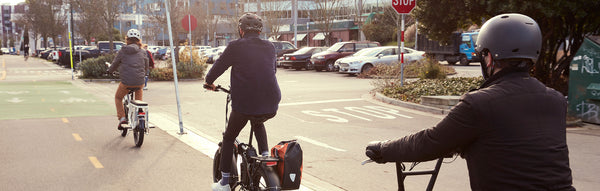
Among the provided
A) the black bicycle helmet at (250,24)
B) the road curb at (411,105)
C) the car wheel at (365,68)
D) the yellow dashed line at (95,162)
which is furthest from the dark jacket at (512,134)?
the car wheel at (365,68)

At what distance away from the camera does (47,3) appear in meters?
58.8

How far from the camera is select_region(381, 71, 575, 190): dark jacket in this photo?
6.51 ft

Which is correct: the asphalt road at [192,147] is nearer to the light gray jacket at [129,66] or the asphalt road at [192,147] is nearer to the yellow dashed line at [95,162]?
the yellow dashed line at [95,162]

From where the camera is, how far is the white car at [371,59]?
79.7ft

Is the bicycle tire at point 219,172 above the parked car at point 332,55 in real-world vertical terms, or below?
below

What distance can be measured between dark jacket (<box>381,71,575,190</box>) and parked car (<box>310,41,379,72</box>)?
1031 inches

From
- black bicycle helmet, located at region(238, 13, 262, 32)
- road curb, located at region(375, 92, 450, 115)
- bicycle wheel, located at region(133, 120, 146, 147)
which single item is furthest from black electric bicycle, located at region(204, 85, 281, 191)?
road curb, located at region(375, 92, 450, 115)

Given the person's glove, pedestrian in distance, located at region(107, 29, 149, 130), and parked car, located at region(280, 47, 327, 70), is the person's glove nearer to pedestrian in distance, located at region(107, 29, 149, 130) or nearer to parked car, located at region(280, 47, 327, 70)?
pedestrian in distance, located at region(107, 29, 149, 130)

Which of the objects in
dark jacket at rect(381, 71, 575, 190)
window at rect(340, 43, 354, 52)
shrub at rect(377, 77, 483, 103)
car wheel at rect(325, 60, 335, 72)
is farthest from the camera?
window at rect(340, 43, 354, 52)

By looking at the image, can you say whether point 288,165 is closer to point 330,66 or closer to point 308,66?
point 330,66

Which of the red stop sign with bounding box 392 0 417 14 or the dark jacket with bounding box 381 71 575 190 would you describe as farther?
the red stop sign with bounding box 392 0 417 14

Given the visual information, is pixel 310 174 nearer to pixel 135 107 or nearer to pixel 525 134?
pixel 135 107

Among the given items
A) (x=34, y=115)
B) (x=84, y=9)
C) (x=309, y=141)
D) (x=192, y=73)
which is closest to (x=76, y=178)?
(x=309, y=141)

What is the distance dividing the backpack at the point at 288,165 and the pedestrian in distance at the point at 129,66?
15.8 feet
